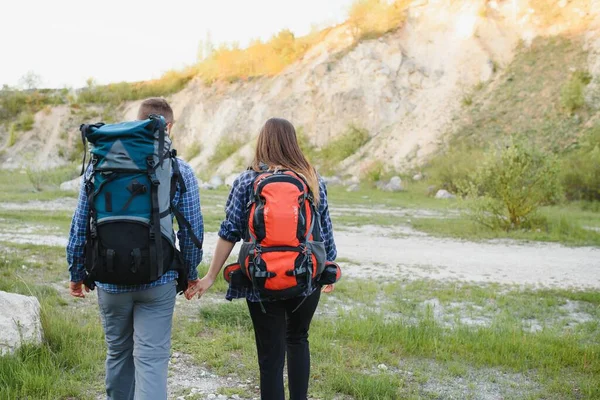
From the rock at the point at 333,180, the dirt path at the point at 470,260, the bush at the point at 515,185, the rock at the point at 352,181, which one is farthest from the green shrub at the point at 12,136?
the bush at the point at 515,185

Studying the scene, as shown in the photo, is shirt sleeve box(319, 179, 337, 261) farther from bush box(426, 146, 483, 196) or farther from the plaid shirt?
bush box(426, 146, 483, 196)

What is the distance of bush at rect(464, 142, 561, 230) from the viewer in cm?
1577

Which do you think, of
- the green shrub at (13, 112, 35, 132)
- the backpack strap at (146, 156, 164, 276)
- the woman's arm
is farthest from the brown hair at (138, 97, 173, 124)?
the green shrub at (13, 112, 35, 132)

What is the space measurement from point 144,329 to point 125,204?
72 cm

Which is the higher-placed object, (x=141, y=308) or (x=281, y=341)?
(x=141, y=308)

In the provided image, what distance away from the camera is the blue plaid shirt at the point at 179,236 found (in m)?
3.09

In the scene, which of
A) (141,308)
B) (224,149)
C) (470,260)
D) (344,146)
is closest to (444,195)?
(470,260)

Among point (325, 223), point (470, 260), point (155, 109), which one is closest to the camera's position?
point (155, 109)

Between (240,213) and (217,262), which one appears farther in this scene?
(217,262)

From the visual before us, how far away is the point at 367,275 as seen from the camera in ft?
32.2

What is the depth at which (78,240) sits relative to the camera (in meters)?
3.14

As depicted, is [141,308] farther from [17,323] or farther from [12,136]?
[12,136]

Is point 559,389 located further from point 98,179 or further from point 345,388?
point 98,179

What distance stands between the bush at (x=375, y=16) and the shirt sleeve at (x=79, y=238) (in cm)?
4785
